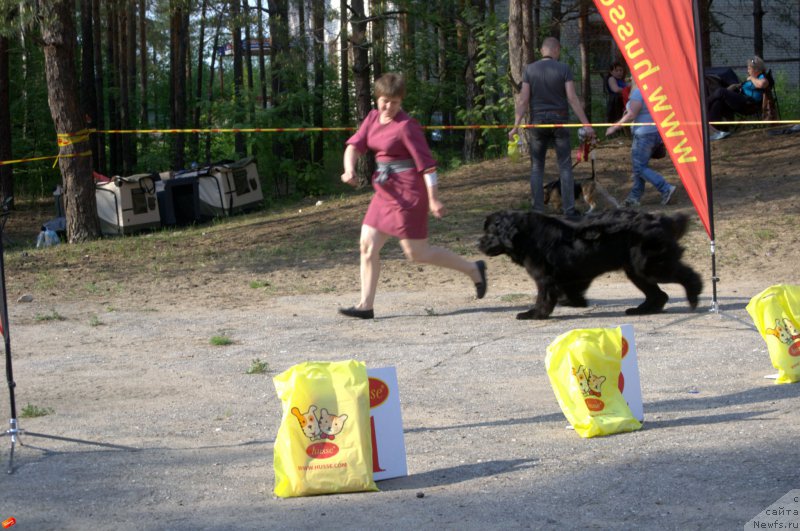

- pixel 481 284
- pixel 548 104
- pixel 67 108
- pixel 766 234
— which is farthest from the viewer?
pixel 67 108

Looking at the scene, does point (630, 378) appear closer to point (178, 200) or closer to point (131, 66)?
point (178, 200)

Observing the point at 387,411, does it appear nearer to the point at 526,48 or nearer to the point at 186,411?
the point at 186,411

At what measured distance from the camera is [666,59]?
752 cm

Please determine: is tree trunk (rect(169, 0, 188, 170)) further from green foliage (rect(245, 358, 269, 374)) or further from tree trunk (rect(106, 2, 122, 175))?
green foliage (rect(245, 358, 269, 374))

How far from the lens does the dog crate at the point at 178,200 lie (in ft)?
62.5

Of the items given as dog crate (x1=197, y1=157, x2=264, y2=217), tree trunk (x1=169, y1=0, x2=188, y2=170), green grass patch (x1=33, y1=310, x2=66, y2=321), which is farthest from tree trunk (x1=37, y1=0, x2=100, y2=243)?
tree trunk (x1=169, y1=0, x2=188, y2=170)

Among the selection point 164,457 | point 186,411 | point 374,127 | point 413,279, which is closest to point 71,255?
point 413,279

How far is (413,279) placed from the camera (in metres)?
10.6

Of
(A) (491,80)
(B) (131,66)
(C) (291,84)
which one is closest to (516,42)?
(A) (491,80)

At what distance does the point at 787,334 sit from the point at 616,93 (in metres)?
14.3

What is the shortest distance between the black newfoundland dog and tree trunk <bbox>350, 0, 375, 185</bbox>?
1132cm

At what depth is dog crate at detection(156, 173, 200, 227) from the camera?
19062 millimetres

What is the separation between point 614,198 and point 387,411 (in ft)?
31.7

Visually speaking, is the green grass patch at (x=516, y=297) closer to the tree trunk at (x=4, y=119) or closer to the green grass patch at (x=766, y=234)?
the green grass patch at (x=766, y=234)
